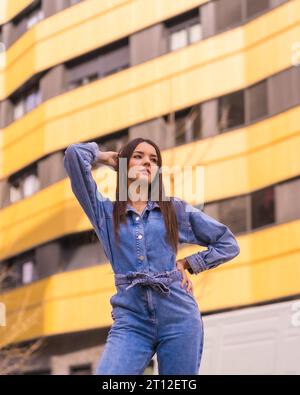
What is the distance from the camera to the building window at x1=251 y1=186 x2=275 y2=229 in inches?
703

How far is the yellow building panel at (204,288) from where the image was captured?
17.0 metres

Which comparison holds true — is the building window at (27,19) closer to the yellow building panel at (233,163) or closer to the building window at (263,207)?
the yellow building panel at (233,163)

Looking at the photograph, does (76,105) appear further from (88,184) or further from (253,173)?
(88,184)

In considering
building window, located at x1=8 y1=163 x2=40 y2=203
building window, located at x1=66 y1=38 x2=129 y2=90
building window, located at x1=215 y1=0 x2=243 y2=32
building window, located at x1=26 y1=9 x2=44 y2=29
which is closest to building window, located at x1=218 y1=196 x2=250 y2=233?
building window, located at x1=215 y1=0 x2=243 y2=32

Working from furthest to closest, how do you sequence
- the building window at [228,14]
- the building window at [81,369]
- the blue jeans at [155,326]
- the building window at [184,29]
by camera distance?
the building window at [184,29], the building window at [81,369], the building window at [228,14], the blue jeans at [155,326]

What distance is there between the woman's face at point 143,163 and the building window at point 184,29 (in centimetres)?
1748

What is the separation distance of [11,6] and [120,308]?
2308 cm

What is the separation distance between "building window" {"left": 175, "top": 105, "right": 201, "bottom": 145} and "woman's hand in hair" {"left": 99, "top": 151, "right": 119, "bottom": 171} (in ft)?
54.3

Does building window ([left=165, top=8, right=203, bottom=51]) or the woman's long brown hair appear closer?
the woman's long brown hair

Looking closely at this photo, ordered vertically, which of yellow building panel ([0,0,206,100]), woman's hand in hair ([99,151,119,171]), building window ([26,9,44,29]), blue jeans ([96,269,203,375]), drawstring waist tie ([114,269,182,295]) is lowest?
blue jeans ([96,269,203,375])

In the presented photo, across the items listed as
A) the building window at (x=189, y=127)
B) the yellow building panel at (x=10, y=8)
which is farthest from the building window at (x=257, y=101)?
the yellow building panel at (x=10, y=8)

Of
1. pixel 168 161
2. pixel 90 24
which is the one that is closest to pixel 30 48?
pixel 90 24

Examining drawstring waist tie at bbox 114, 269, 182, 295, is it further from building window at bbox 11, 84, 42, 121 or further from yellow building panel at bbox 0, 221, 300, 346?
building window at bbox 11, 84, 42, 121
